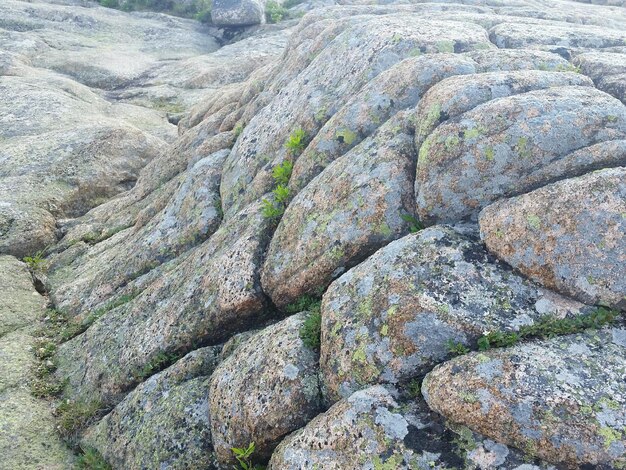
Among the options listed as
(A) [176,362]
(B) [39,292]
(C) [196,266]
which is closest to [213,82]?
(B) [39,292]

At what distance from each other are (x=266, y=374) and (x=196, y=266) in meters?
5.57

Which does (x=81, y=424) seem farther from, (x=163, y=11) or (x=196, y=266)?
(x=163, y=11)

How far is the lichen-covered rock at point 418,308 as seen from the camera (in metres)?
8.14

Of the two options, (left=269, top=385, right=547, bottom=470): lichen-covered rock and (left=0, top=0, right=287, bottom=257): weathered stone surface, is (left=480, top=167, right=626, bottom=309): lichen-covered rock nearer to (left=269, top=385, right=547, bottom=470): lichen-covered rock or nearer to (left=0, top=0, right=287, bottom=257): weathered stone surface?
(left=269, top=385, right=547, bottom=470): lichen-covered rock

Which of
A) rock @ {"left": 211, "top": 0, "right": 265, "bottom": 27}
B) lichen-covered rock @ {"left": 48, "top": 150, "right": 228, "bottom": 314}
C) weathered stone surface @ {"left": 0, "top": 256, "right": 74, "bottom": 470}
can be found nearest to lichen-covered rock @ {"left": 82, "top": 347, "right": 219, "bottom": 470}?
weathered stone surface @ {"left": 0, "top": 256, "right": 74, "bottom": 470}

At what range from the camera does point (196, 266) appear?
14.5 m

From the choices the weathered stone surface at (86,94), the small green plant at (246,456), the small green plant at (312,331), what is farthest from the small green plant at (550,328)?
the weathered stone surface at (86,94)

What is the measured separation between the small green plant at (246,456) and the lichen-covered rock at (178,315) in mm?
3405

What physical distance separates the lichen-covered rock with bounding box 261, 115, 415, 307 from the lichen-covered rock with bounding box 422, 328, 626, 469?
3.72 meters

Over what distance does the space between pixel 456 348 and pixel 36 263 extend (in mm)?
20041

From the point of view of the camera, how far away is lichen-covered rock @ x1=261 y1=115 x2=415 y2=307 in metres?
10.7

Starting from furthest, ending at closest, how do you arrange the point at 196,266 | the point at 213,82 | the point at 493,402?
the point at 213,82 < the point at 196,266 < the point at 493,402

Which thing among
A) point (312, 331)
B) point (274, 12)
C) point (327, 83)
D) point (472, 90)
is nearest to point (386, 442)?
point (312, 331)

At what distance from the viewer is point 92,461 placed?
12.0 m
